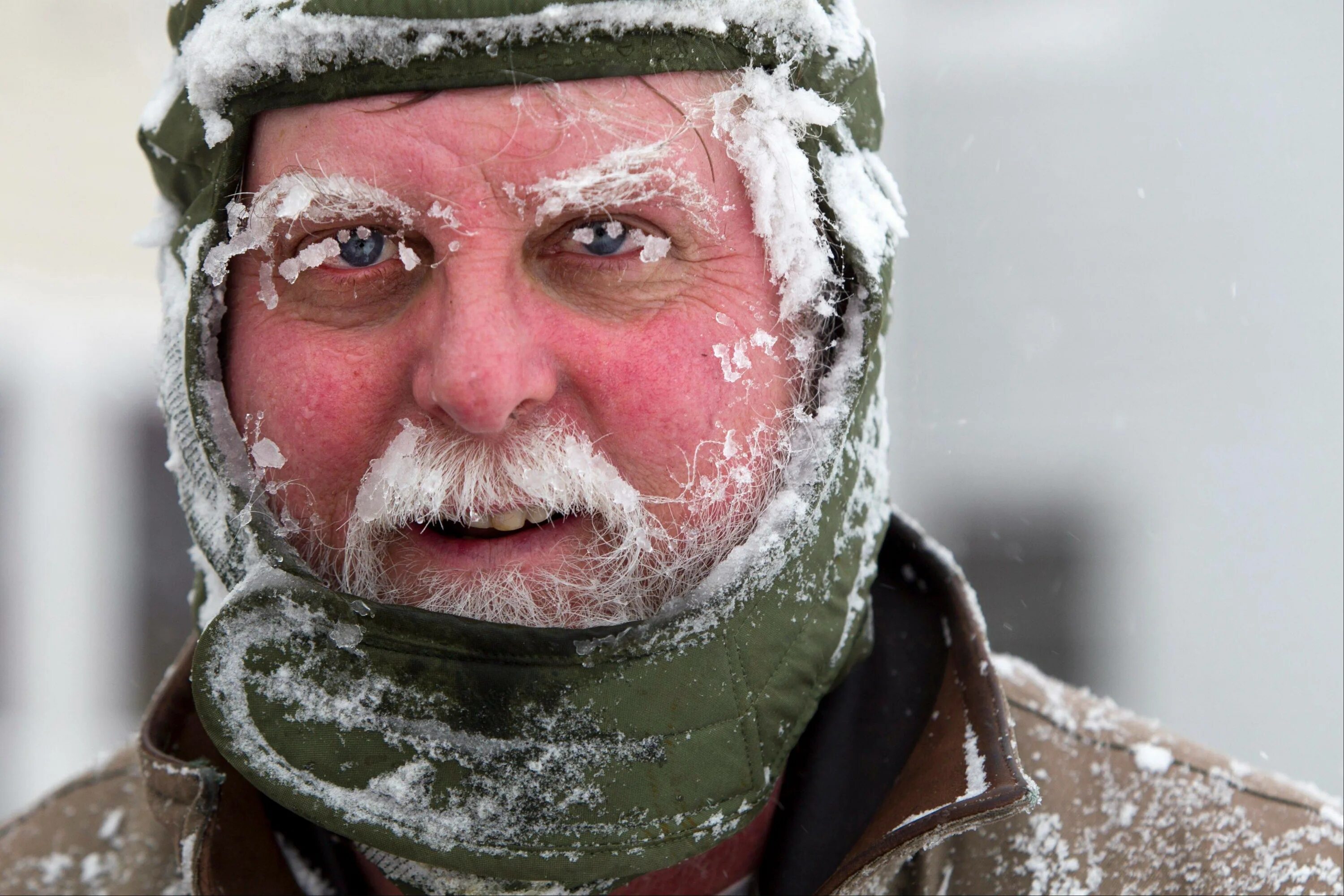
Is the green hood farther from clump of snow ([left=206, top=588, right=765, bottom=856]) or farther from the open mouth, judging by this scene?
the open mouth

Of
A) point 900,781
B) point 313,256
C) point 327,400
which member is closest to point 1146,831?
point 900,781

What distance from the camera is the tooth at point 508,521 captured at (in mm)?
1775

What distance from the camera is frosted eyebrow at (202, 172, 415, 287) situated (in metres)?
1.74

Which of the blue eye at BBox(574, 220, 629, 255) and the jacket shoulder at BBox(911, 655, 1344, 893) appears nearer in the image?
the blue eye at BBox(574, 220, 629, 255)

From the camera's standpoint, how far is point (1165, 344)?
25.2ft

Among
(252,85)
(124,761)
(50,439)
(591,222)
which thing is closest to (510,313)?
(591,222)

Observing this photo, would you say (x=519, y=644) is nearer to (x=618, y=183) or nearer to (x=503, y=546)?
(x=503, y=546)

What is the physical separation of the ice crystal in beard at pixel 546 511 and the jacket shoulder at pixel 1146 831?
0.68m

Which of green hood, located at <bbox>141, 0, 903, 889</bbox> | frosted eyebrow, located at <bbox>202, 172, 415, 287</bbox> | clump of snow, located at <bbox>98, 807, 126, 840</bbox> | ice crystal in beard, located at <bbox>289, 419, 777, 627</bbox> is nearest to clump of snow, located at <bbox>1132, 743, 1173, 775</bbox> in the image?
green hood, located at <bbox>141, 0, 903, 889</bbox>

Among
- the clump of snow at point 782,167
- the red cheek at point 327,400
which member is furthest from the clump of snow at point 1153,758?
the red cheek at point 327,400

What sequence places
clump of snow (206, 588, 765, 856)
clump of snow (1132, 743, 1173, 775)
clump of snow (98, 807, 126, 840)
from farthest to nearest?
clump of snow (98, 807, 126, 840) → clump of snow (1132, 743, 1173, 775) → clump of snow (206, 588, 765, 856)

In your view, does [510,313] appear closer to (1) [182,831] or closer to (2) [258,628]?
(2) [258,628]

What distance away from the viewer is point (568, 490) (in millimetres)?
1736

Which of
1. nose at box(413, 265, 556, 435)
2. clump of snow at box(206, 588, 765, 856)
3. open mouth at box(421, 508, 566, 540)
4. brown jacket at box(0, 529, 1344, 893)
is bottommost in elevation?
brown jacket at box(0, 529, 1344, 893)
